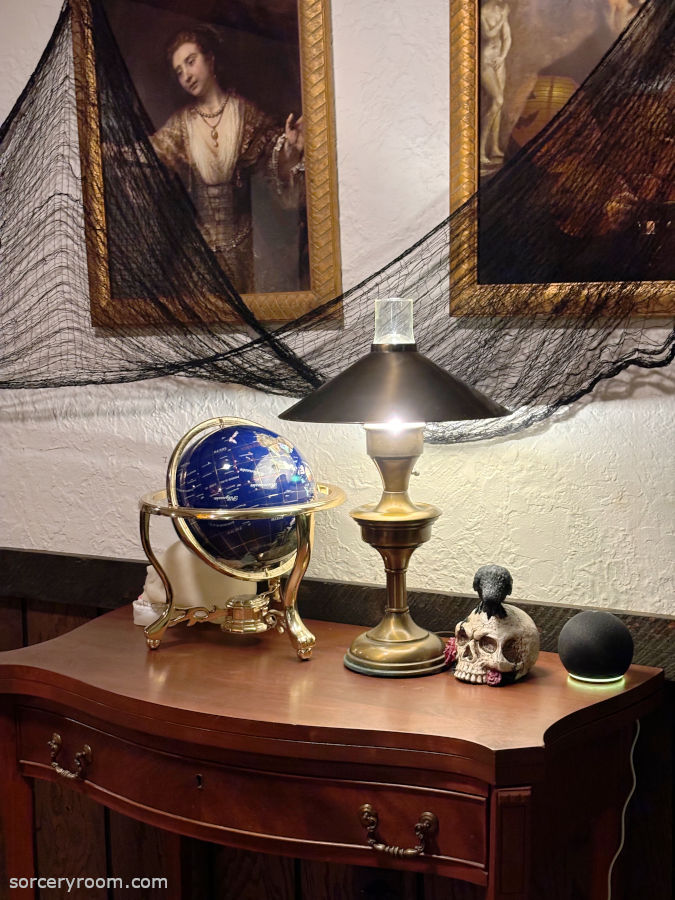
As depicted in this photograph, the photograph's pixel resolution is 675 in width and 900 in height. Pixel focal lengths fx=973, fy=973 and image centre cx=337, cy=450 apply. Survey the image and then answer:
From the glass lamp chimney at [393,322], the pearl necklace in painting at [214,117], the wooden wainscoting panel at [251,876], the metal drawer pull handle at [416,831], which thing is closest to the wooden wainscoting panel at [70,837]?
the wooden wainscoting panel at [251,876]

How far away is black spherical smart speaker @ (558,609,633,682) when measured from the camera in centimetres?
125

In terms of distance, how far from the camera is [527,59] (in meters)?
1.40

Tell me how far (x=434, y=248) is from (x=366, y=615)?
607 millimetres

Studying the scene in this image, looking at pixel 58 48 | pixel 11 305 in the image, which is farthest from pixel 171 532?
pixel 58 48

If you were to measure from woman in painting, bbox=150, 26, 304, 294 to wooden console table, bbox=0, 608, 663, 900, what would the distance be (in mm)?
685

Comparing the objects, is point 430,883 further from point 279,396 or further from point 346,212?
point 346,212

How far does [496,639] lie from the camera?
4.19ft

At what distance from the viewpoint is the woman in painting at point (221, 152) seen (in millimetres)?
1621

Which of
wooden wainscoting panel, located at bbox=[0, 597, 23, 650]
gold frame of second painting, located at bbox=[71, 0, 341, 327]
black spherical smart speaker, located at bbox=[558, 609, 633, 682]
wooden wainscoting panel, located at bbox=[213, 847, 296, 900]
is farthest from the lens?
wooden wainscoting panel, located at bbox=[0, 597, 23, 650]

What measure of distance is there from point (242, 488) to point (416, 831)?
515 millimetres

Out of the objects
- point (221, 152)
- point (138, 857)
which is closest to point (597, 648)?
point (221, 152)

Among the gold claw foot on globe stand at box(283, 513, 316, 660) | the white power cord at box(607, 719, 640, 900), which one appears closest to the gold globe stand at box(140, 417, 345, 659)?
the gold claw foot on globe stand at box(283, 513, 316, 660)

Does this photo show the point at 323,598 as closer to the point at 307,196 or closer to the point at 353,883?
the point at 353,883

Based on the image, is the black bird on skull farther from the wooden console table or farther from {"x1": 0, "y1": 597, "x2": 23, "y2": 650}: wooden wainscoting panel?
{"x1": 0, "y1": 597, "x2": 23, "y2": 650}: wooden wainscoting panel
